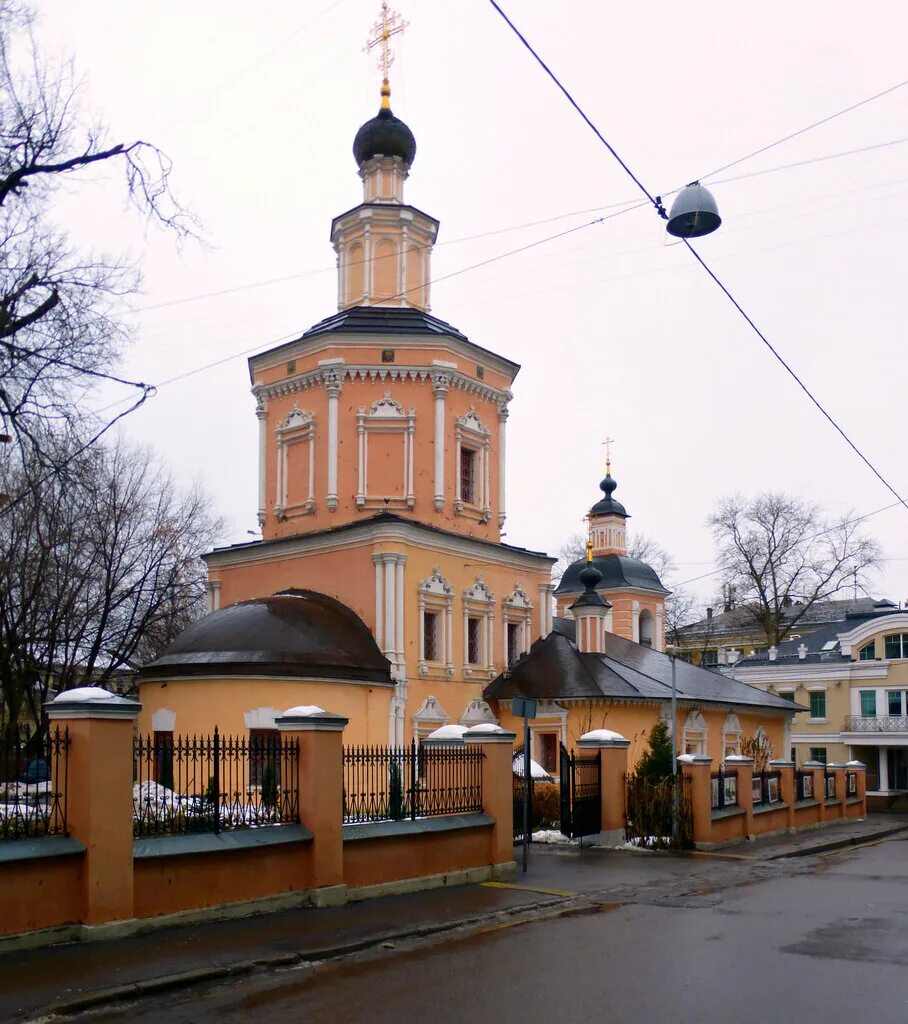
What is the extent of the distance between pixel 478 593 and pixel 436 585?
5.17 ft

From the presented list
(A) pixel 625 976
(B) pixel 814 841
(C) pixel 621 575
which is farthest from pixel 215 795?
(C) pixel 621 575

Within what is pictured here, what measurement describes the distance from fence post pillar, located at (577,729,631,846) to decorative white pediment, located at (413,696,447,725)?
19.9 feet

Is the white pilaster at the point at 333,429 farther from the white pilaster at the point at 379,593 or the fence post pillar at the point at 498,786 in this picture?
the fence post pillar at the point at 498,786

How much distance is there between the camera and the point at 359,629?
2486 centimetres

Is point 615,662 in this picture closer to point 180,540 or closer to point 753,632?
point 180,540

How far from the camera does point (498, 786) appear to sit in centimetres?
1559

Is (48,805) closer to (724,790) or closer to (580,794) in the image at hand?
(580,794)

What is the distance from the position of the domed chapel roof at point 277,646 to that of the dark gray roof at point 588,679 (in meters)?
4.67

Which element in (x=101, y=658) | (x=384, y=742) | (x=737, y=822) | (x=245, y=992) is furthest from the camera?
(x=101, y=658)

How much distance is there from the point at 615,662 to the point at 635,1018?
22797mm

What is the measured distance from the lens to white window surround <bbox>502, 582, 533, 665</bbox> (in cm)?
2869

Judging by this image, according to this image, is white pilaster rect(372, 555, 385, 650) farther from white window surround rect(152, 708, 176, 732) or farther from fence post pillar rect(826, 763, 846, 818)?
fence post pillar rect(826, 763, 846, 818)

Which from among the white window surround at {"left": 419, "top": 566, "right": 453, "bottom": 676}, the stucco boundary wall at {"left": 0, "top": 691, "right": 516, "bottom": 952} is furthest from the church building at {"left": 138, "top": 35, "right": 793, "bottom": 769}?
the stucco boundary wall at {"left": 0, "top": 691, "right": 516, "bottom": 952}

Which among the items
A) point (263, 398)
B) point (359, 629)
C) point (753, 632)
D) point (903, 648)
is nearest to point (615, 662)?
point (359, 629)
